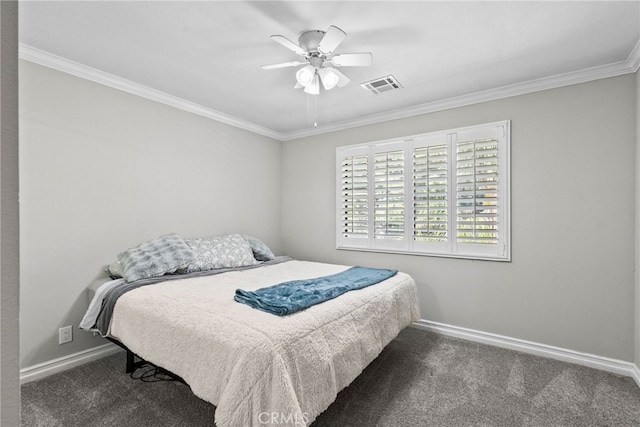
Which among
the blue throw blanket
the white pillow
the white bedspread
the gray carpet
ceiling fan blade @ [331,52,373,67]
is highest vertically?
ceiling fan blade @ [331,52,373,67]

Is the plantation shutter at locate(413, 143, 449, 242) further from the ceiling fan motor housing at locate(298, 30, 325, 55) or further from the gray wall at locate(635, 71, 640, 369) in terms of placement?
the ceiling fan motor housing at locate(298, 30, 325, 55)

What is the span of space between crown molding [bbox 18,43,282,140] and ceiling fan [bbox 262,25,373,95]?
5.17 feet

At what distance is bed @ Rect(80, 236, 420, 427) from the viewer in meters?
1.38

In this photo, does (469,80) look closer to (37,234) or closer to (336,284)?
(336,284)

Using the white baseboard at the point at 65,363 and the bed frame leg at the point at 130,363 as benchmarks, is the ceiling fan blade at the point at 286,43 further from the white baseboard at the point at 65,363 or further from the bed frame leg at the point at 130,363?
the white baseboard at the point at 65,363

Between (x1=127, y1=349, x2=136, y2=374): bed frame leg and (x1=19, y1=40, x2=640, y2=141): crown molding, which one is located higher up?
(x1=19, y1=40, x2=640, y2=141): crown molding

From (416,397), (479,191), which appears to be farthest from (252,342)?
(479,191)

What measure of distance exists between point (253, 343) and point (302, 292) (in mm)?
680

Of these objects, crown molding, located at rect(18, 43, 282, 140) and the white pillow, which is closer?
crown molding, located at rect(18, 43, 282, 140)

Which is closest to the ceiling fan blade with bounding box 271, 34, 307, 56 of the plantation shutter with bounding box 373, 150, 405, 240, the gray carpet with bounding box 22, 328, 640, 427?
the plantation shutter with bounding box 373, 150, 405, 240

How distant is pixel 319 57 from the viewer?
7.45 ft

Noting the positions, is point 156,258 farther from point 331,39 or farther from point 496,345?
point 496,345

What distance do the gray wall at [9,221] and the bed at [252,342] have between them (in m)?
1.03

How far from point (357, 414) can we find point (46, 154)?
3.07 meters
